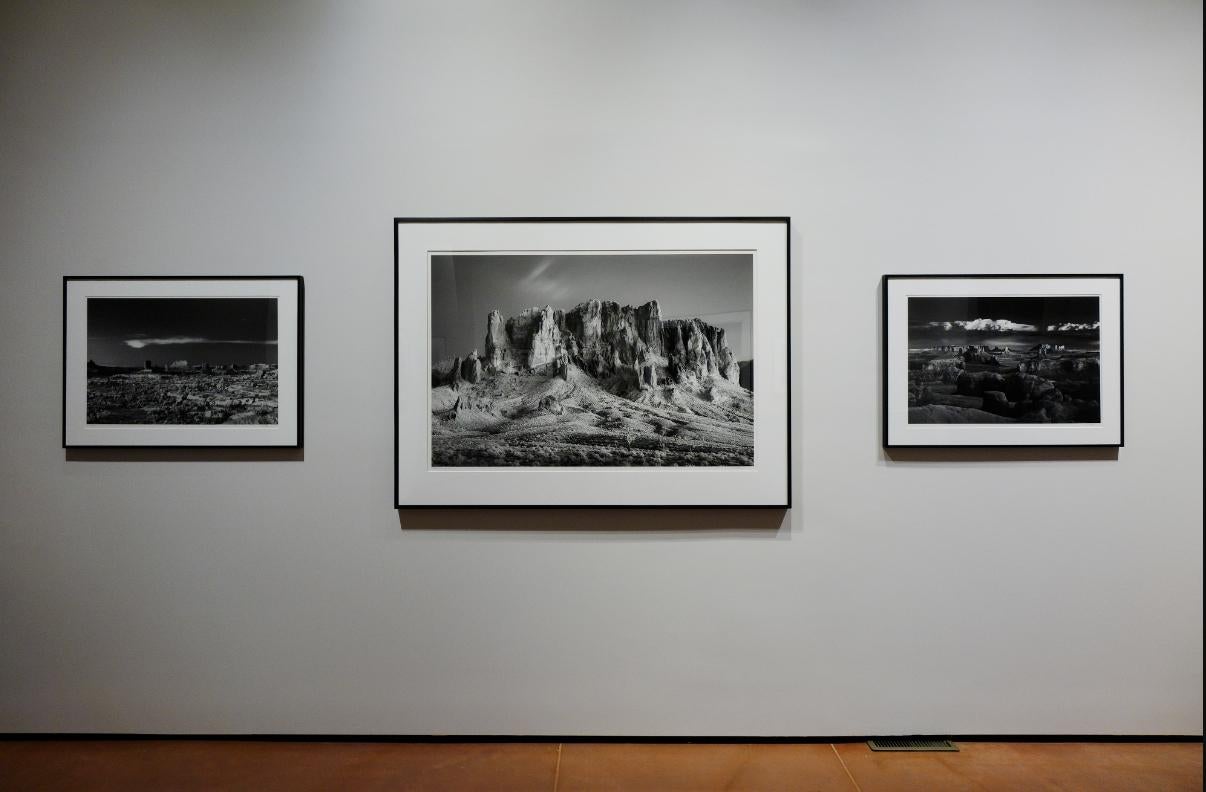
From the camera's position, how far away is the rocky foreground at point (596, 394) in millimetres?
2191

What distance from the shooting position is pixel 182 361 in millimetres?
2203

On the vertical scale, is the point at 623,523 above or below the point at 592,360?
below

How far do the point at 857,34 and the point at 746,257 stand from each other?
79 cm

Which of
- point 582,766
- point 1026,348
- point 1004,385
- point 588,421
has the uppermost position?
point 1026,348

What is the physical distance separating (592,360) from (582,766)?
122cm

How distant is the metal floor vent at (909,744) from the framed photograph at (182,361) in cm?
205

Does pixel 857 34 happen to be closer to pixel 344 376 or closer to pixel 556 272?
pixel 556 272

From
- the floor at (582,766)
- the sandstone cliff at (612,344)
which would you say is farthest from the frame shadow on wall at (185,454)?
the floor at (582,766)

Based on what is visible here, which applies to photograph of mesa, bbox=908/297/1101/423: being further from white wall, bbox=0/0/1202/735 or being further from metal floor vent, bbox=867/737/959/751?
metal floor vent, bbox=867/737/959/751

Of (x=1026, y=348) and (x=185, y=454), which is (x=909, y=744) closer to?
(x=1026, y=348)

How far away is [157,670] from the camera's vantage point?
2213 millimetres

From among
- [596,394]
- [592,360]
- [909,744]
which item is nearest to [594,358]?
[592,360]

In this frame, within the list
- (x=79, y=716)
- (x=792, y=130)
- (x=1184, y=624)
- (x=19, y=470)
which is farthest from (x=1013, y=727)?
(x=19, y=470)

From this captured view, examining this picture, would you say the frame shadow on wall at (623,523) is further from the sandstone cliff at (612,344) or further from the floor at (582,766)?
the floor at (582,766)
